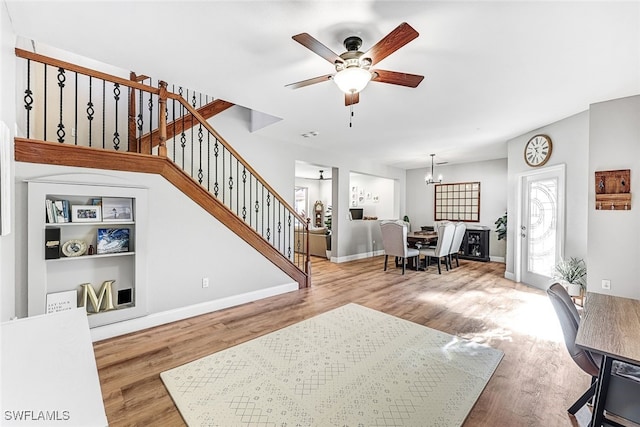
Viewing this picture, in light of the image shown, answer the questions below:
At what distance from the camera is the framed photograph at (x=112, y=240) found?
281 cm

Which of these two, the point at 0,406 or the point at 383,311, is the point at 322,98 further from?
the point at 0,406

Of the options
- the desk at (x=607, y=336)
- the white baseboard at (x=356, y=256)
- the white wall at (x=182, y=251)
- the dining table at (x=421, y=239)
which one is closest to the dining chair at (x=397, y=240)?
the dining table at (x=421, y=239)

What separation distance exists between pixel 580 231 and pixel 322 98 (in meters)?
4.10

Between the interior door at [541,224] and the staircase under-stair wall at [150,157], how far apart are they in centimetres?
387

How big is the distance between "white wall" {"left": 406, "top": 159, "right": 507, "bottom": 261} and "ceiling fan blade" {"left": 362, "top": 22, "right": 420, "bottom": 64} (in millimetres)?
6580

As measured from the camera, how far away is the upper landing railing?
3.16 metres

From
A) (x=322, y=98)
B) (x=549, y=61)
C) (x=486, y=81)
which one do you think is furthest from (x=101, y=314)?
(x=549, y=61)

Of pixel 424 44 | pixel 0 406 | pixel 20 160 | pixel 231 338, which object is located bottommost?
pixel 231 338

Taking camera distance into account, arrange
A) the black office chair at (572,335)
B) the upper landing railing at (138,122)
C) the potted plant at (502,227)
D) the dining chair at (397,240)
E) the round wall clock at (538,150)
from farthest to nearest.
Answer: the potted plant at (502,227) < the dining chair at (397,240) < the round wall clock at (538,150) < the upper landing railing at (138,122) < the black office chair at (572,335)

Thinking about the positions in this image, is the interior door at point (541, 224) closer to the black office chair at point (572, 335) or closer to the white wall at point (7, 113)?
the black office chair at point (572, 335)

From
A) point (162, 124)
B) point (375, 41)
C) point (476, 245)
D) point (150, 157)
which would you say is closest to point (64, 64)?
point (162, 124)

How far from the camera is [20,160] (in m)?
2.35

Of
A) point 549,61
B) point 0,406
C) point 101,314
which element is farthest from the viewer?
point 101,314

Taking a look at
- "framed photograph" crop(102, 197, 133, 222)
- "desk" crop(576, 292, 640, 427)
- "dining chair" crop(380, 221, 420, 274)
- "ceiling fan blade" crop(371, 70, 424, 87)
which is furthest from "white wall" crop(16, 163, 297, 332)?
"desk" crop(576, 292, 640, 427)
